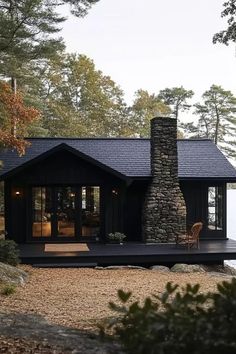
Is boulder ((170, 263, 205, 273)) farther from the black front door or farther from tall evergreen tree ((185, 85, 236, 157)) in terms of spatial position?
tall evergreen tree ((185, 85, 236, 157))

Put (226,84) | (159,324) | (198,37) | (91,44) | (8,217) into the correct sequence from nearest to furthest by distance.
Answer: (159,324), (8,217), (198,37), (91,44), (226,84)

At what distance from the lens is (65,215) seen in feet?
58.4

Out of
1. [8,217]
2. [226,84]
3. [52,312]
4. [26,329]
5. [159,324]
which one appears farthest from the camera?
[226,84]

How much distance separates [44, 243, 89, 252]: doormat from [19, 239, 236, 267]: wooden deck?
134 millimetres

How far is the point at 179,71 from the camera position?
5288cm

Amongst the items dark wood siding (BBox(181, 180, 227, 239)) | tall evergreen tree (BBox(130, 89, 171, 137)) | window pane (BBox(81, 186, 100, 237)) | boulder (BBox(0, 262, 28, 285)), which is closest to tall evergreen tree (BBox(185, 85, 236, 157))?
tall evergreen tree (BBox(130, 89, 171, 137))

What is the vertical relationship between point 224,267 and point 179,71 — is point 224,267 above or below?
below

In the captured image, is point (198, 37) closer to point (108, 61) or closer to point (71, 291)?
point (108, 61)

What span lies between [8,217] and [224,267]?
8.00m

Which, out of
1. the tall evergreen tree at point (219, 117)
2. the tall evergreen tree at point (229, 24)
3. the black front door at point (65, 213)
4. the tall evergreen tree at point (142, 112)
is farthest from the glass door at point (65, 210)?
the tall evergreen tree at point (219, 117)

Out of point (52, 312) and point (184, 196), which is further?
point (184, 196)

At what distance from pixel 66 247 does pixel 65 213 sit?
1.64 meters

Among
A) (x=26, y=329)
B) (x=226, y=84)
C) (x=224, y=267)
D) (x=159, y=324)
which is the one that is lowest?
(x=224, y=267)

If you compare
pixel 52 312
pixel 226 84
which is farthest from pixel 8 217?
pixel 226 84
